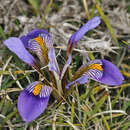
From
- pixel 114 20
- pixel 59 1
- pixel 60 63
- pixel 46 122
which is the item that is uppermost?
pixel 59 1

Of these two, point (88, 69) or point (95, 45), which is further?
point (95, 45)

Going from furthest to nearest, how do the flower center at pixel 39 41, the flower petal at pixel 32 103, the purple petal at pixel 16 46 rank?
the flower center at pixel 39 41 < the purple petal at pixel 16 46 < the flower petal at pixel 32 103

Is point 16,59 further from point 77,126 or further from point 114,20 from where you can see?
point 114,20

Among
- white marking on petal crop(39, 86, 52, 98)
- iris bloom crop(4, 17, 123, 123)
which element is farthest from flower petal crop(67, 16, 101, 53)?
white marking on petal crop(39, 86, 52, 98)

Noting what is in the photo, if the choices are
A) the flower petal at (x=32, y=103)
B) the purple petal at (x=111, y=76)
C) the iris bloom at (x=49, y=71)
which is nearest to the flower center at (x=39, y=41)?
the iris bloom at (x=49, y=71)

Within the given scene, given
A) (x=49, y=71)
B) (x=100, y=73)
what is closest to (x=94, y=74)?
(x=100, y=73)

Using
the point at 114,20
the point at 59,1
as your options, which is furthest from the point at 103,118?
the point at 59,1

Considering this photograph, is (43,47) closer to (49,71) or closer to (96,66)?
(49,71)

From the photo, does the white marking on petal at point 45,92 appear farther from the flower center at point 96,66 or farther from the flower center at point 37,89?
the flower center at point 96,66
